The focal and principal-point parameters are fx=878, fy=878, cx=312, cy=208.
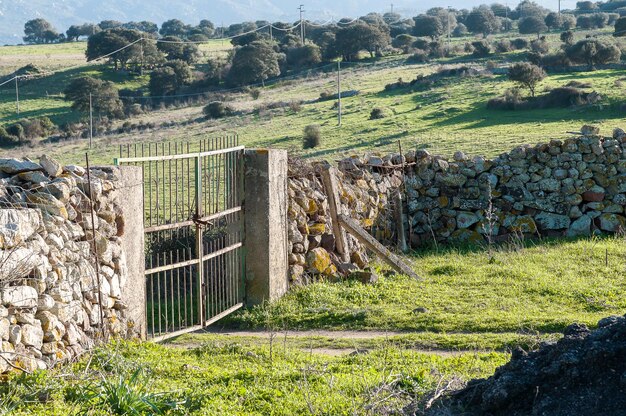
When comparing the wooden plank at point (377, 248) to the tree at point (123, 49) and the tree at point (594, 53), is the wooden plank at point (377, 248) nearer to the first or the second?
the tree at point (594, 53)

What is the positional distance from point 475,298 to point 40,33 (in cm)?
10153

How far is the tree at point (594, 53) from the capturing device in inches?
1891

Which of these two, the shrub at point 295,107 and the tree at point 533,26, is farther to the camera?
the tree at point 533,26

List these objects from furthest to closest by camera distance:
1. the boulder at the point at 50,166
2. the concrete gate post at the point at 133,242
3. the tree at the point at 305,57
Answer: the tree at the point at 305,57
the concrete gate post at the point at 133,242
the boulder at the point at 50,166

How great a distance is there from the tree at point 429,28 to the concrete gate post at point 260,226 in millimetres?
73412

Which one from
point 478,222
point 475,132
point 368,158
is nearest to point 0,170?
point 368,158

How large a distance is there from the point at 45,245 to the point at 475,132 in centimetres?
2468

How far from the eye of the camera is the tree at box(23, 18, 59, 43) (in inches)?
4122

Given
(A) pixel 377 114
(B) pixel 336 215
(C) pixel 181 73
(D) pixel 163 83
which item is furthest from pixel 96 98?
(B) pixel 336 215

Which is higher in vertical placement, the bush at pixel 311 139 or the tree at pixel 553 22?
the tree at pixel 553 22

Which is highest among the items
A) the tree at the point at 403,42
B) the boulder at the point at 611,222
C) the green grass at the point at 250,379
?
the tree at the point at 403,42

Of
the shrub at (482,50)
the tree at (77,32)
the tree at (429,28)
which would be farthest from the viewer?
the tree at (77,32)

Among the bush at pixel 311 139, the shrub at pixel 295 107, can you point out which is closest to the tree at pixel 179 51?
the shrub at pixel 295 107

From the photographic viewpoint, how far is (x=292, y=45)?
71312mm
